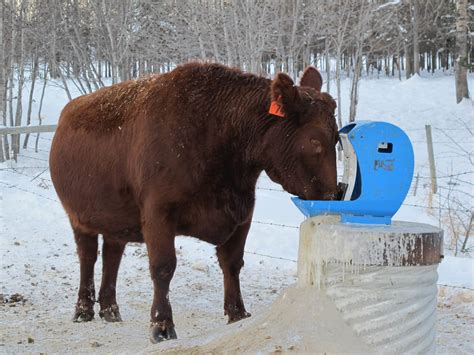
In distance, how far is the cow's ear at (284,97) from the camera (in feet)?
12.6

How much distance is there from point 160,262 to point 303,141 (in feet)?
4.14

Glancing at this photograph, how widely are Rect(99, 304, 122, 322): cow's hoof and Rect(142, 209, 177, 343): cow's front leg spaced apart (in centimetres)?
107

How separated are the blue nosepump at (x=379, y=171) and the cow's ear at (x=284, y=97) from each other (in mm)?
1075

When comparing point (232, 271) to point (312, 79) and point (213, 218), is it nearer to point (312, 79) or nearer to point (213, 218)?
point (213, 218)

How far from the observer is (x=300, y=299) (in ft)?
9.19

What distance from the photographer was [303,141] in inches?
153

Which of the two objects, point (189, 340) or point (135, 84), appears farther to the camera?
point (135, 84)

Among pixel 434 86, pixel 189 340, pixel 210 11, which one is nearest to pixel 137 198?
pixel 189 340

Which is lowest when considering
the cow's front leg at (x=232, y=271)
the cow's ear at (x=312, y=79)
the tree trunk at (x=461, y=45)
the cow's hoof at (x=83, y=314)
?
the cow's hoof at (x=83, y=314)

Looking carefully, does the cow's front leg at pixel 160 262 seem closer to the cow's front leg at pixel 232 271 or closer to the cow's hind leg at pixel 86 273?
the cow's front leg at pixel 232 271

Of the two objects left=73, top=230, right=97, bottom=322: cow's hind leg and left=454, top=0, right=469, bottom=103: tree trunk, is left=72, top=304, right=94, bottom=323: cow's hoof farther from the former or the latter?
left=454, top=0, right=469, bottom=103: tree trunk

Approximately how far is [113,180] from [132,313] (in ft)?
4.71

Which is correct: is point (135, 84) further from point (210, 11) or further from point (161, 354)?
point (210, 11)

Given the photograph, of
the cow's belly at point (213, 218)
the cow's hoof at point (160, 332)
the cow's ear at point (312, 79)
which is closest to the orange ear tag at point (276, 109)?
the cow's belly at point (213, 218)
